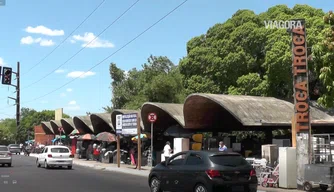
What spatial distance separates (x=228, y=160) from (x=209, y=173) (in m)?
0.89

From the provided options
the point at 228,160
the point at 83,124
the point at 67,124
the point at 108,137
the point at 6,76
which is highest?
the point at 6,76

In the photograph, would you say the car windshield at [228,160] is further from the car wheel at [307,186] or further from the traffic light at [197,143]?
the traffic light at [197,143]

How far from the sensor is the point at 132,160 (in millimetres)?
33125

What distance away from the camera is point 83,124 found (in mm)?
53094

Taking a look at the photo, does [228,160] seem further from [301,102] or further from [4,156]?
[4,156]

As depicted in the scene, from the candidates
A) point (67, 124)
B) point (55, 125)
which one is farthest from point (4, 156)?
point (55, 125)

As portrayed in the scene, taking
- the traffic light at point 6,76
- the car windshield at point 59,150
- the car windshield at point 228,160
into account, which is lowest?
the car windshield at point 59,150

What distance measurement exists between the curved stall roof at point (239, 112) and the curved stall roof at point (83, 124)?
2052 cm

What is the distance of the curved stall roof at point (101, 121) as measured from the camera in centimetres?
4417

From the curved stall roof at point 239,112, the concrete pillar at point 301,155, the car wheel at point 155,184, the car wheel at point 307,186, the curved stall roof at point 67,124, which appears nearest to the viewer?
the car wheel at point 155,184

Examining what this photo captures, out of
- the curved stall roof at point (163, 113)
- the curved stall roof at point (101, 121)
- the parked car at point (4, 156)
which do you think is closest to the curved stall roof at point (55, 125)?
the curved stall roof at point (101, 121)

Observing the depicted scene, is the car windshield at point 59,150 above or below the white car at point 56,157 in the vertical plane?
above

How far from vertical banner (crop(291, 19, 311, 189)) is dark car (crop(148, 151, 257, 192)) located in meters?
3.59

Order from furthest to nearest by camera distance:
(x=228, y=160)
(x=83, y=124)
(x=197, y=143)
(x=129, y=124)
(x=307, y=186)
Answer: (x=83, y=124) < (x=129, y=124) < (x=197, y=143) < (x=307, y=186) < (x=228, y=160)
